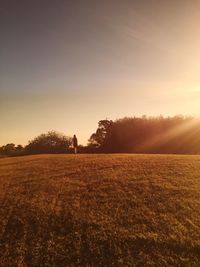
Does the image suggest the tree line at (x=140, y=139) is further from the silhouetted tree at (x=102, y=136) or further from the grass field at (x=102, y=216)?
the grass field at (x=102, y=216)

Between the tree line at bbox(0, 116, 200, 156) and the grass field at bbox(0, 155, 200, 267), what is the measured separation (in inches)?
1308

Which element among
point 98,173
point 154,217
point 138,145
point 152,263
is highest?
point 138,145

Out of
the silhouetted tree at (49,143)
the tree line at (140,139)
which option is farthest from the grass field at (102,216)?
the silhouetted tree at (49,143)

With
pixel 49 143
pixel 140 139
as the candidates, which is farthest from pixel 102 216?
pixel 49 143

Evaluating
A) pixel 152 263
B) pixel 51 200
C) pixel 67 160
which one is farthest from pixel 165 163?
pixel 152 263

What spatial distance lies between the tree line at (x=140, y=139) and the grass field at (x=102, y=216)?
A: 33.2m

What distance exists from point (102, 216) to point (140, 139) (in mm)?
49374

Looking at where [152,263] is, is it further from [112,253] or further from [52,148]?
[52,148]

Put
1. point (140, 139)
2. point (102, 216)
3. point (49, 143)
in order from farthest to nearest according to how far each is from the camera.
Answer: point (49, 143) < point (140, 139) < point (102, 216)

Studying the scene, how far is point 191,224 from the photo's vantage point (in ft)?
54.1

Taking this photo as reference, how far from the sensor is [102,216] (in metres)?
17.5

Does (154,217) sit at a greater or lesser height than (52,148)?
lesser

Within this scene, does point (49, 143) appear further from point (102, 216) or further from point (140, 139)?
point (102, 216)

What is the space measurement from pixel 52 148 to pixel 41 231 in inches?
2090
